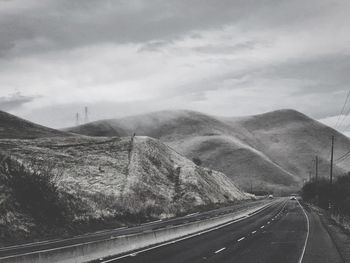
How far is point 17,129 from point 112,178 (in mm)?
41771

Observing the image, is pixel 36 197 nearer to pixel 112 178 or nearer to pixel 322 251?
pixel 112 178

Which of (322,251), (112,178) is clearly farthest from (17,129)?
(322,251)

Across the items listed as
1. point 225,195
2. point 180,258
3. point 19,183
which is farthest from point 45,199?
point 225,195

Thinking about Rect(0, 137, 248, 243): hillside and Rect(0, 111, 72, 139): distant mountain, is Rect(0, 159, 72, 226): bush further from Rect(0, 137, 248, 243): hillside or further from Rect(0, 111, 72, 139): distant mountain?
Rect(0, 111, 72, 139): distant mountain

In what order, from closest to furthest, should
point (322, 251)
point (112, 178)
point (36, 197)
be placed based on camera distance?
point (322, 251) < point (36, 197) < point (112, 178)

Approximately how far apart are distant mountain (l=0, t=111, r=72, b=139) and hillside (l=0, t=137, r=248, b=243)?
13.0 metres

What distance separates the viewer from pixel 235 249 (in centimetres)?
2405

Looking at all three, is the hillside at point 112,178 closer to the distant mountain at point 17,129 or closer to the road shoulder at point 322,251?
the distant mountain at point 17,129

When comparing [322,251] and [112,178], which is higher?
[112,178]

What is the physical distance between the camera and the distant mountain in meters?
97.7

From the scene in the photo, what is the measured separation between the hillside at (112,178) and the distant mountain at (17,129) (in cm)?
1304

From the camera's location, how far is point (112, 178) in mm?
75062

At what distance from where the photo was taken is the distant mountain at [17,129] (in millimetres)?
97681

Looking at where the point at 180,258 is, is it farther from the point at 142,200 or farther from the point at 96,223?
the point at 142,200
